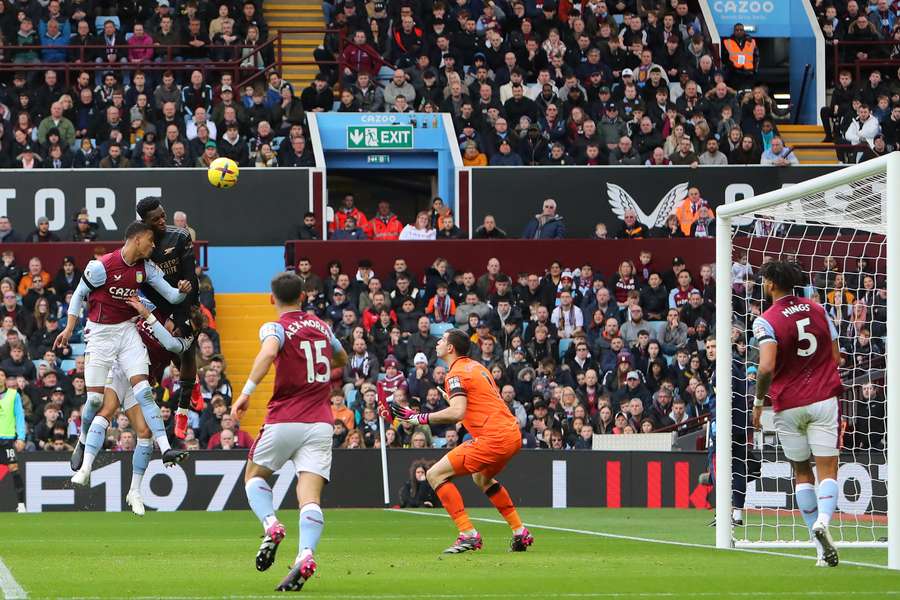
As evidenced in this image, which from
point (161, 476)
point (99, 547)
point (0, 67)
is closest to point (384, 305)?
point (161, 476)

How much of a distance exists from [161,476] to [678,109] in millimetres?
12862

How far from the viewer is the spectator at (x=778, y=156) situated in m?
28.0

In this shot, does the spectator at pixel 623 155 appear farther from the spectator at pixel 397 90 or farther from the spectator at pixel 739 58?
the spectator at pixel 739 58

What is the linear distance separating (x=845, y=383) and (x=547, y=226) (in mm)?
8384

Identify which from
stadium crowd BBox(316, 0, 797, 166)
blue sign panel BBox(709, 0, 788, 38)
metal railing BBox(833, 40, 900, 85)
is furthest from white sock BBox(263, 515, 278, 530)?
blue sign panel BBox(709, 0, 788, 38)

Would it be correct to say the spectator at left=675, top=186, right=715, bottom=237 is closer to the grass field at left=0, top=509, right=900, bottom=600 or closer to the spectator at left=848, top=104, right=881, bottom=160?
the spectator at left=848, top=104, right=881, bottom=160

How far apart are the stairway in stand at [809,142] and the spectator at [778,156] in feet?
3.75

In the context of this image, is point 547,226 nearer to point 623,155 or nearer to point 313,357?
point 623,155

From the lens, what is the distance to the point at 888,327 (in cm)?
1084

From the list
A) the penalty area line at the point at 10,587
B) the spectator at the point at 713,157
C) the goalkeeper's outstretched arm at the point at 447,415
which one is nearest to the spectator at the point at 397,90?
the spectator at the point at 713,157

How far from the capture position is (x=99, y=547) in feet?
42.6

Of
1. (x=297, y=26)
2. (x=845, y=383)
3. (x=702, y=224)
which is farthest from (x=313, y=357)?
(x=297, y=26)

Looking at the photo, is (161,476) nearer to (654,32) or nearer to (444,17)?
(444,17)

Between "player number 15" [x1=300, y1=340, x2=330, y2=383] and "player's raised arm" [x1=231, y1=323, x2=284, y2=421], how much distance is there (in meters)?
0.16
